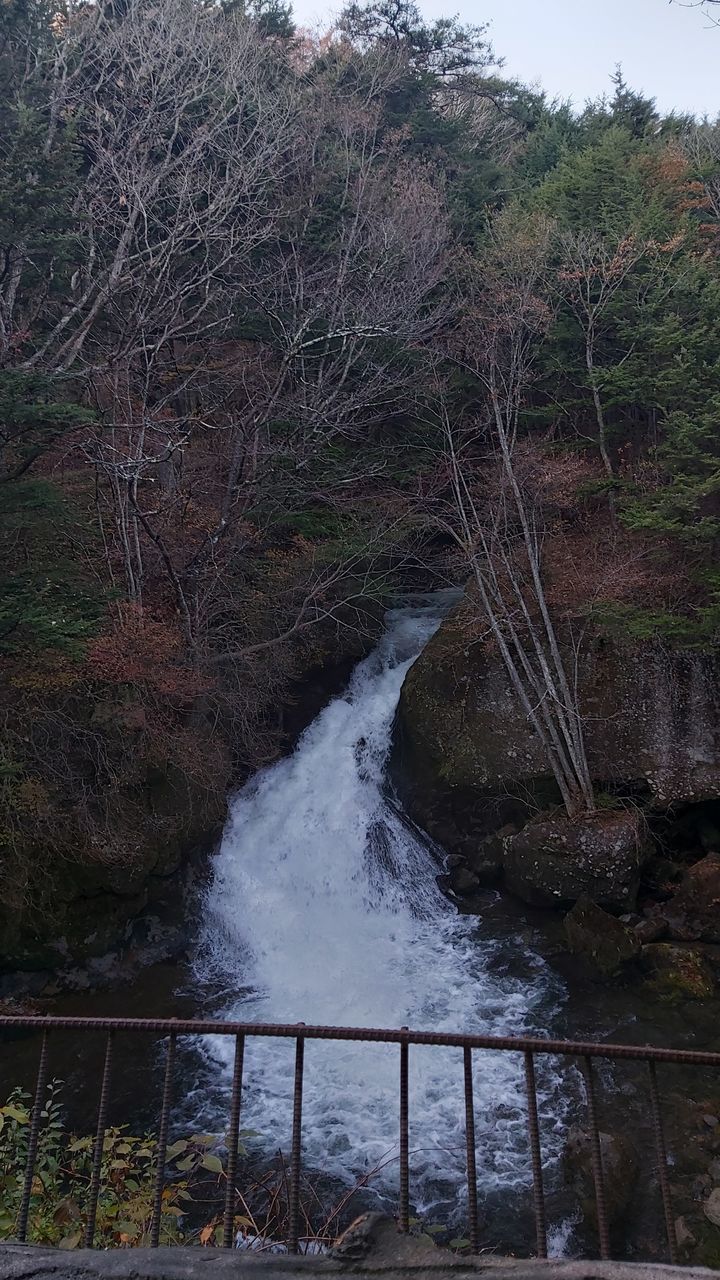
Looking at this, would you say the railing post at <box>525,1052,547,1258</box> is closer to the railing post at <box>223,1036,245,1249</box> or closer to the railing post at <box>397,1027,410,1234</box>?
the railing post at <box>397,1027,410,1234</box>

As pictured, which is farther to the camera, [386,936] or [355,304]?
[355,304]

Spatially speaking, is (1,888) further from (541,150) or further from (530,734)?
(541,150)

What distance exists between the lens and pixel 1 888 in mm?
8656

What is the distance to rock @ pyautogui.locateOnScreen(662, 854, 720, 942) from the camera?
966 centimetres

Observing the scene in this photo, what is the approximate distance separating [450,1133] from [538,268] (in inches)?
562

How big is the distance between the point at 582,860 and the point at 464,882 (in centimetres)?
182

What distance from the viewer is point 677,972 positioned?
894 cm

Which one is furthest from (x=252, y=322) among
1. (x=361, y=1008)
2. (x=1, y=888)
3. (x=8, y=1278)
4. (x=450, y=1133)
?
(x=8, y=1278)

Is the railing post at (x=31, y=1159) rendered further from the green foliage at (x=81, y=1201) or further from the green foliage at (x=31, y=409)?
the green foliage at (x=31, y=409)

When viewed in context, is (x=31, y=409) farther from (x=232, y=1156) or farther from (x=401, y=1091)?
(x=401, y=1091)

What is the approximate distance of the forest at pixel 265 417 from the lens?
32.1 feet

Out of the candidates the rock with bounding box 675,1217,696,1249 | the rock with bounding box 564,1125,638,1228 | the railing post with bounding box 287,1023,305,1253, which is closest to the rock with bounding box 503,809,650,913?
the rock with bounding box 564,1125,638,1228

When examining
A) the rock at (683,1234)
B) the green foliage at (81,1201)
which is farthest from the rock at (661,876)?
the green foliage at (81,1201)

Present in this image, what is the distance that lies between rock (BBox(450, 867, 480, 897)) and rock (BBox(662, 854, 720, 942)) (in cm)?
259
